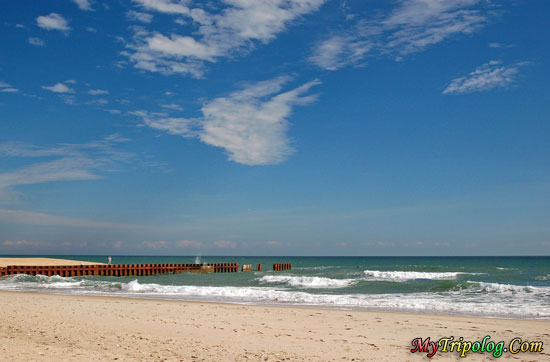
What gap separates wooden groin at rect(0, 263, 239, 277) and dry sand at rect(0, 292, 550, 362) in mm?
31506

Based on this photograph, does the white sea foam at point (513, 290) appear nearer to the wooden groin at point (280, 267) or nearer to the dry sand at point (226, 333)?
the dry sand at point (226, 333)

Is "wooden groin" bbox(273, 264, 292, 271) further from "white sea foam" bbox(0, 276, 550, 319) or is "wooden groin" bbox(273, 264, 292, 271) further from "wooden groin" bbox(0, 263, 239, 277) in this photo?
"white sea foam" bbox(0, 276, 550, 319)

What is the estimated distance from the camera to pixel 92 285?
32.0 m

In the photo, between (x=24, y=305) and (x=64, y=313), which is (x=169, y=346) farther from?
(x=24, y=305)

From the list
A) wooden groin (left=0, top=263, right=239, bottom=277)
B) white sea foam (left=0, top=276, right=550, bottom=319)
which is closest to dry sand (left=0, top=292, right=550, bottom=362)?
white sea foam (left=0, top=276, right=550, bottom=319)

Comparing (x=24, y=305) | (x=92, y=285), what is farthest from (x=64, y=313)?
(x=92, y=285)

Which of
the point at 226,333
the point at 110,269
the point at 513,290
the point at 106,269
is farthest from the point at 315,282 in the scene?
the point at 226,333

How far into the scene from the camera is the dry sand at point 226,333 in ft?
29.7

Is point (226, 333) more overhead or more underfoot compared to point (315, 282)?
more overhead

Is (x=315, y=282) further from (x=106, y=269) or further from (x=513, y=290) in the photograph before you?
(x=106, y=269)

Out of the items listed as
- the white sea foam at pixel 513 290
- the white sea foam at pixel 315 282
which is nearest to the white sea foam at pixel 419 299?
the white sea foam at pixel 513 290

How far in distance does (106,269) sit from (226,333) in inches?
1672

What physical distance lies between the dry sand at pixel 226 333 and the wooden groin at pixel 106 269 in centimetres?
3151

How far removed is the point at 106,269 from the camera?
50.0m
